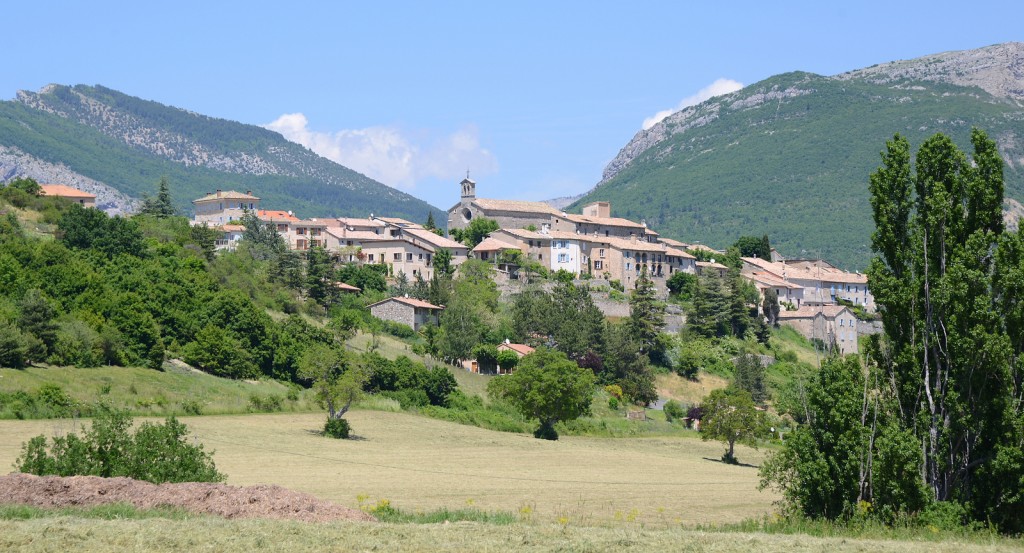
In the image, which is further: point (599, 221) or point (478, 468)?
point (599, 221)

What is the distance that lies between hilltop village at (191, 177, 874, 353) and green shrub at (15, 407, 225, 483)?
76.9m

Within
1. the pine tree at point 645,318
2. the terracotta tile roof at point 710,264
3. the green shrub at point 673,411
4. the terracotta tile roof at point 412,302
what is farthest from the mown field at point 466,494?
the terracotta tile roof at point 710,264

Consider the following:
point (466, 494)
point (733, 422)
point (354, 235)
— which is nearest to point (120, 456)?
point (466, 494)

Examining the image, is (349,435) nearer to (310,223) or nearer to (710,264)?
(710,264)

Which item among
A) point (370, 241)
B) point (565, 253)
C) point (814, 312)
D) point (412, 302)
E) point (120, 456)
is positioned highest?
point (370, 241)

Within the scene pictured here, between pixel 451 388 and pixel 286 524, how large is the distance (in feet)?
171

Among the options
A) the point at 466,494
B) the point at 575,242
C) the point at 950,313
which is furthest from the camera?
the point at 575,242

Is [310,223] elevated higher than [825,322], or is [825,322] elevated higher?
[310,223]

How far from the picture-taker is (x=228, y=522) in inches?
876

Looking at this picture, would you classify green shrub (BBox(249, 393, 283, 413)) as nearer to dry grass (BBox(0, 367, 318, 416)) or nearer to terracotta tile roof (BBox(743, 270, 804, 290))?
dry grass (BBox(0, 367, 318, 416))

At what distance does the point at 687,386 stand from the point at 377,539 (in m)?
73.2

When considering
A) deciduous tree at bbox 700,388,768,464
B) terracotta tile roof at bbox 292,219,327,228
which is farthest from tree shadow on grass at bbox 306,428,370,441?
terracotta tile roof at bbox 292,219,327,228

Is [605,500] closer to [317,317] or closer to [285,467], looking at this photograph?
[285,467]

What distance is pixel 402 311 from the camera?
95.1 meters
